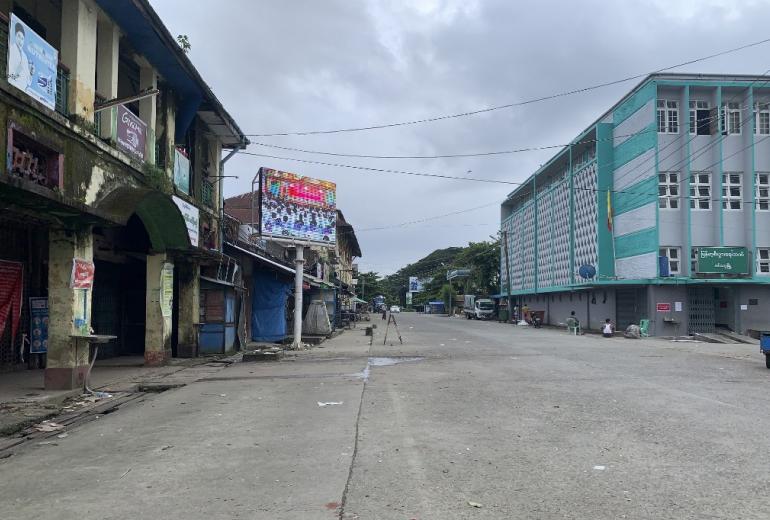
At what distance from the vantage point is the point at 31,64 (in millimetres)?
9445

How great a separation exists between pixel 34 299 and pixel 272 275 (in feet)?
42.5

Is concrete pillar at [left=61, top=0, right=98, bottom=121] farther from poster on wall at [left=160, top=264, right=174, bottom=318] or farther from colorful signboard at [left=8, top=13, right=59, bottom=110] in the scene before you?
poster on wall at [left=160, top=264, right=174, bottom=318]

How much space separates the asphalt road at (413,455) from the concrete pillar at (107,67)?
5954 mm

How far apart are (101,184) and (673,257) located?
3016cm

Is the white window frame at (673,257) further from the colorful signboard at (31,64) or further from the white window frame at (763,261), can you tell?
the colorful signboard at (31,64)

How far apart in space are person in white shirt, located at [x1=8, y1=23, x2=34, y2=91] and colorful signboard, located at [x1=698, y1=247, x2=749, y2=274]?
31828 millimetres

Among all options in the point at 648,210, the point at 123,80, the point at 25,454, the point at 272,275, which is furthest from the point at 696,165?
the point at 25,454

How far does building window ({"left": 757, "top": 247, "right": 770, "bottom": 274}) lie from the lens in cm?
3266

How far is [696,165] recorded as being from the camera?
33.1 m

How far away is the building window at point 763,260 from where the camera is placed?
107 ft

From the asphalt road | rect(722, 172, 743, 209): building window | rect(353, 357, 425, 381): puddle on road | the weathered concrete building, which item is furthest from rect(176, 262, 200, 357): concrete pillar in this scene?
rect(722, 172, 743, 209): building window

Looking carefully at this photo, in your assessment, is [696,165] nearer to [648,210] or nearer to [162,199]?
[648,210]

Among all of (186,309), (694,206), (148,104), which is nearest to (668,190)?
(694,206)

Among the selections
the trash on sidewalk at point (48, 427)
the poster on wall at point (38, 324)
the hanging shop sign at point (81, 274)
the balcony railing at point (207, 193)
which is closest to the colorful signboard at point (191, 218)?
the balcony railing at point (207, 193)
